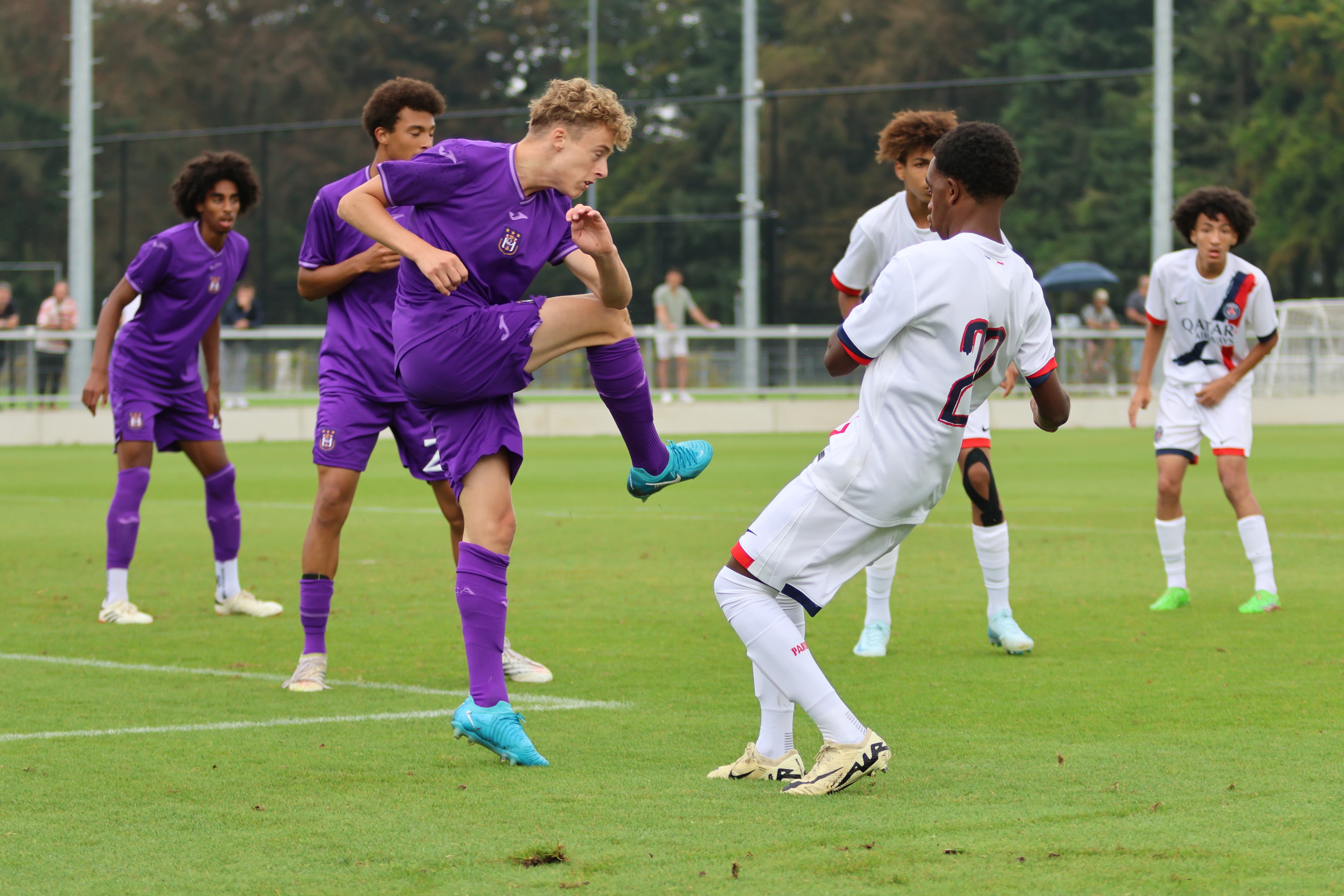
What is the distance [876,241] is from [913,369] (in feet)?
8.91

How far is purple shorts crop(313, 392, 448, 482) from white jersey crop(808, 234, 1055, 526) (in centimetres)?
236

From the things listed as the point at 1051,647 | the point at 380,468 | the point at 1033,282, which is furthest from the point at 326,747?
the point at 380,468

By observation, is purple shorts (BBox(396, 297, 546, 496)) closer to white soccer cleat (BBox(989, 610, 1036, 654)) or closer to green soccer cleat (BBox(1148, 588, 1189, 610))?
white soccer cleat (BBox(989, 610, 1036, 654))

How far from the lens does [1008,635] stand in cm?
717

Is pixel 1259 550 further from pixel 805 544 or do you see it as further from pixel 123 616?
pixel 123 616

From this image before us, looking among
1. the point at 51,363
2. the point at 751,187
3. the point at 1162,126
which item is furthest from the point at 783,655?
the point at 751,187

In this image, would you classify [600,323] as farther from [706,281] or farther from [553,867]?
[706,281]

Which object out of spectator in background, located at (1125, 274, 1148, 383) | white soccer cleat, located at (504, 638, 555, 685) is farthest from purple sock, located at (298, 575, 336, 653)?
spectator in background, located at (1125, 274, 1148, 383)

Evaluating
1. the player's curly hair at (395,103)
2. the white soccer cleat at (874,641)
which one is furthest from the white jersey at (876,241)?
Result: the player's curly hair at (395,103)

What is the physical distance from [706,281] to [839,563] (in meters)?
35.3

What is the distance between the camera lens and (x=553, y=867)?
12.9ft

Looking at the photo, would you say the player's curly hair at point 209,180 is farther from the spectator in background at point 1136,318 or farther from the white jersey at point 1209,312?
the spectator in background at point 1136,318

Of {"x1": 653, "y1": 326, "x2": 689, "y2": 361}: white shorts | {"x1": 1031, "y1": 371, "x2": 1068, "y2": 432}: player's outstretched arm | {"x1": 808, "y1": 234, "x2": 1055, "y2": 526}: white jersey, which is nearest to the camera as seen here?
{"x1": 808, "y1": 234, "x2": 1055, "y2": 526}: white jersey

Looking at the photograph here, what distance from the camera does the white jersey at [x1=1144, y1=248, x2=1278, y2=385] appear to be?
866cm
